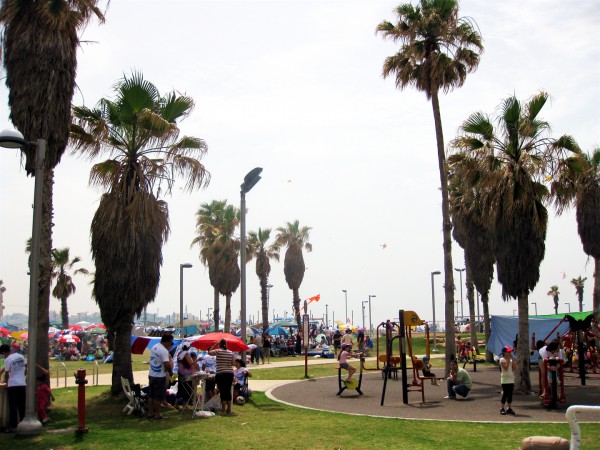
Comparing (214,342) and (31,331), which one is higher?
(31,331)

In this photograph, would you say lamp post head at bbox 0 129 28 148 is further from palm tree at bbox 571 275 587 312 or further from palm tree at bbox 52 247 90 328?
palm tree at bbox 571 275 587 312

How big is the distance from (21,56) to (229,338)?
8.62 m

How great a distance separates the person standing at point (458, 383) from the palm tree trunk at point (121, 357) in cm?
837

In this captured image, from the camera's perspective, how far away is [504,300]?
18.5 m

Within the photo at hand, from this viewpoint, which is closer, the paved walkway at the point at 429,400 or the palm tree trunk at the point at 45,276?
the paved walkway at the point at 429,400

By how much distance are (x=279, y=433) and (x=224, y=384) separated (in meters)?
3.09

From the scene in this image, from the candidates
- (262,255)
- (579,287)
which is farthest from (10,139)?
(579,287)

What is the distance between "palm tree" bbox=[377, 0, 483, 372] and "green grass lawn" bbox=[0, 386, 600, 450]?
1128 centimetres

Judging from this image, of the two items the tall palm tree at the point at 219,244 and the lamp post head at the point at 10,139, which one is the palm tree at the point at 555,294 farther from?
the lamp post head at the point at 10,139

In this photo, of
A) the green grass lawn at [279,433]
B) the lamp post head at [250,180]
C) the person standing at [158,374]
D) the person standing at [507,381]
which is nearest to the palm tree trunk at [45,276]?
the green grass lawn at [279,433]

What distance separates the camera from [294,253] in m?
59.6

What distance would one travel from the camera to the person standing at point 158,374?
43.2ft

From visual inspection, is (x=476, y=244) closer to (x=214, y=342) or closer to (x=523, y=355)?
(x=523, y=355)

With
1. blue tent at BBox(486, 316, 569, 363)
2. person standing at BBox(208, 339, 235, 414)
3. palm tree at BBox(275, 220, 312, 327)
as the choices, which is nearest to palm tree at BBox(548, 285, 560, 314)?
palm tree at BBox(275, 220, 312, 327)
